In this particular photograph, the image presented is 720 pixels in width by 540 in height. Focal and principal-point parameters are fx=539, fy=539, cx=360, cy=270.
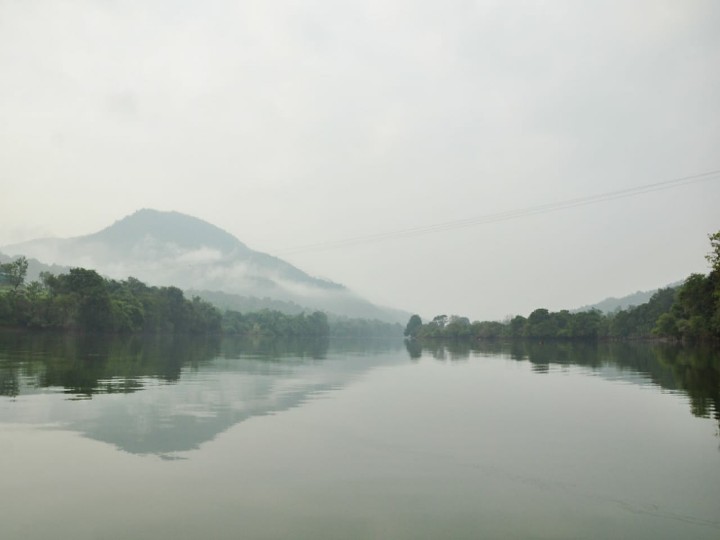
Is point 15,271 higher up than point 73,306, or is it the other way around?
point 15,271

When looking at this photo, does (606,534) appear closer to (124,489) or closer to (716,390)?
(124,489)

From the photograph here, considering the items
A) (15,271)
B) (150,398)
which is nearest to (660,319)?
(150,398)

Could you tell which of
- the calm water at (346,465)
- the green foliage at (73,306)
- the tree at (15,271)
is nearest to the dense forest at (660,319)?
the calm water at (346,465)

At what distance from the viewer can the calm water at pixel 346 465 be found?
364 inches

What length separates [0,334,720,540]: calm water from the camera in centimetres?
923

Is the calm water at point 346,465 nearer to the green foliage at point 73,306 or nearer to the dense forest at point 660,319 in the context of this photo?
the dense forest at point 660,319

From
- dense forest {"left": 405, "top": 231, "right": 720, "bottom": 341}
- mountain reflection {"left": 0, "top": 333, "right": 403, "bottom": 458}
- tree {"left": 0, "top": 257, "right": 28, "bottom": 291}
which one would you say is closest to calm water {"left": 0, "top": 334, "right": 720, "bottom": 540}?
mountain reflection {"left": 0, "top": 333, "right": 403, "bottom": 458}

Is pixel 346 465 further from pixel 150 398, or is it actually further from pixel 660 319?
pixel 660 319

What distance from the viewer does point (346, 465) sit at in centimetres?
1301

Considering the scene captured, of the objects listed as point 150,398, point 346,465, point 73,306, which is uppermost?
point 73,306

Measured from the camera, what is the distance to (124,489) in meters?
10.6

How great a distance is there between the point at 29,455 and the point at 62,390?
12019 mm

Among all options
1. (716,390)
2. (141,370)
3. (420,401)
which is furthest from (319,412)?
(716,390)

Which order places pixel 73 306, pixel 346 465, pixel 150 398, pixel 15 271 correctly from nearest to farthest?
pixel 346 465 → pixel 150 398 → pixel 73 306 → pixel 15 271
